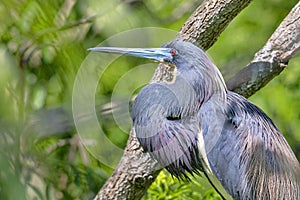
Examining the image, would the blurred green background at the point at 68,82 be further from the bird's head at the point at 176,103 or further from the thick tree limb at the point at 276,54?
the thick tree limb at the point at 276,54

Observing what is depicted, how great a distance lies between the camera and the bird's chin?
1.89 metres

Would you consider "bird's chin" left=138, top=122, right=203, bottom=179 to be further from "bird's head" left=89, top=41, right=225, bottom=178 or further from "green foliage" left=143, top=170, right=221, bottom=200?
"green foliage" left=143, top=170, right=221, bottom=200

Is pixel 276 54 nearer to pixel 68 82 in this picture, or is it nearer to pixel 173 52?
pixel 173 52

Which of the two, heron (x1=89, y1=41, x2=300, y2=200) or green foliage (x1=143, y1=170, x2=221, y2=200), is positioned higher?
heron (x1=89, y1=41, x2=300, y2=200)

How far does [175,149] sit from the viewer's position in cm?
191

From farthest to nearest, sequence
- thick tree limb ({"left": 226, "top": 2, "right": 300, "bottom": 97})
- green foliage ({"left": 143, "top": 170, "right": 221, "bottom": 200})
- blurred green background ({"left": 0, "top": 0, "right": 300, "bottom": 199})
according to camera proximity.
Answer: green foliage ({"left": 143, "top": 170, "right": 221, "bottom": 200}), thick tree limb ({"left": 226, "top": 2, "right": 300, "bottom": 97}), blurred green background ({"left": 0, "top": 0, "right": 300, "bottom": 199})

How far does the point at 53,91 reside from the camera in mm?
2537

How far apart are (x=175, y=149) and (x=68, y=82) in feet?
1.76

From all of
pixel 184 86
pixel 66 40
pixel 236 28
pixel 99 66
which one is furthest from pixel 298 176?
pixel 236 28

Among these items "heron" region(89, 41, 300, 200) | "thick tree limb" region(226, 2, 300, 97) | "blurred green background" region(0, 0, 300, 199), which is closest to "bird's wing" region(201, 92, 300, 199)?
"heron" region(89, 41, 300, 200)

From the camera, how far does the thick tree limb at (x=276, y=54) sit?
2.02 metres

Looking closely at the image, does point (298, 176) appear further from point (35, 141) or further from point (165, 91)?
point (35, 141)

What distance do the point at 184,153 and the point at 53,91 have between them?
0.77m

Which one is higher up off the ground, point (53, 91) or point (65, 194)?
point (53, 91)
